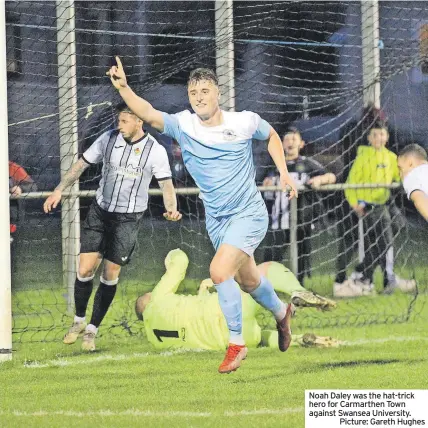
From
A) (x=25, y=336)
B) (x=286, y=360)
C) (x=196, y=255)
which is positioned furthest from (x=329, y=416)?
(x=25, y=336)

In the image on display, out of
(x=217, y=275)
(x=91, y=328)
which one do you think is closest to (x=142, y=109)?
(x=217, y=275)

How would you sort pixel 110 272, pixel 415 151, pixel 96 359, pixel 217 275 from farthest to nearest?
1. pixel 415 151
2. pixel 110 272
3. pixel 96 359
4. pixel 217 275

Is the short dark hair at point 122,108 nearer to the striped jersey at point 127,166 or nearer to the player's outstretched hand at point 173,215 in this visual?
the striped jersey at point 127,166

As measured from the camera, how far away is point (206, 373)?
173 inches

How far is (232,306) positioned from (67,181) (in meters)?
0.89

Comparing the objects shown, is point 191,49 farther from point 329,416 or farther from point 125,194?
point 329,416

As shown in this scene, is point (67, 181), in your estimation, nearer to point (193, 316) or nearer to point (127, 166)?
point (127, 166)

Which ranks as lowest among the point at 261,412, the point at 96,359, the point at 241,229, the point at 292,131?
the point at 261,412

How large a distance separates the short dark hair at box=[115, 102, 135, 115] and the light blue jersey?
10.1 inches

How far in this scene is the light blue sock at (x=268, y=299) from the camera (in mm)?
4492

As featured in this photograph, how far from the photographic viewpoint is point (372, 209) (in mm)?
Result: 5543

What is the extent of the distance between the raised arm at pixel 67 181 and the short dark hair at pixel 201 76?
1.85 ft

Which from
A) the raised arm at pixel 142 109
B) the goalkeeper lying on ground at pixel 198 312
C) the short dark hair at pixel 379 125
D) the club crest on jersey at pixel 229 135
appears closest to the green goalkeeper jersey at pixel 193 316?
the goalkeeper lying on ground at pixel 198 312

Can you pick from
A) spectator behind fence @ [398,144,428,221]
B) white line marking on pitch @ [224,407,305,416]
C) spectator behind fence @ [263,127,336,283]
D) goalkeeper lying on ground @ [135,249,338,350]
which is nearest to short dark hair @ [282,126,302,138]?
spectator behind fence @ [263,127,336,283]
